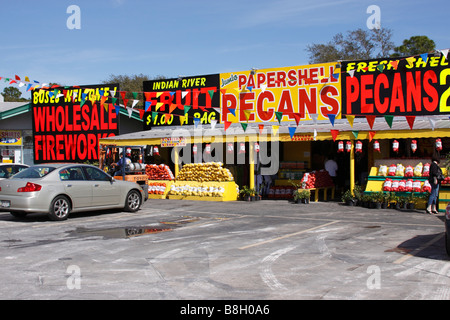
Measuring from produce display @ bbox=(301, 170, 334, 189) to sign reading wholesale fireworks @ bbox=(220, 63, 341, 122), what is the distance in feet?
7.61

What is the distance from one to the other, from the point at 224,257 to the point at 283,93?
45.3 feet

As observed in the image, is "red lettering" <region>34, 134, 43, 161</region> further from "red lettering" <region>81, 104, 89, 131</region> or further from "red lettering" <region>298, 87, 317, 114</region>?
"red lettering" <region>298, 87, 317, 114</region>

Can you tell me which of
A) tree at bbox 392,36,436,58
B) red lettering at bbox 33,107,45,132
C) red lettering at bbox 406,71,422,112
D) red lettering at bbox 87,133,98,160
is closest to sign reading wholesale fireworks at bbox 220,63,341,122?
red lettering at bbox 406,71,422,112

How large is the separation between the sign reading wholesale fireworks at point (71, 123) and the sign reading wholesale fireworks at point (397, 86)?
1206 cm

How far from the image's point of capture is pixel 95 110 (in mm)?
26297

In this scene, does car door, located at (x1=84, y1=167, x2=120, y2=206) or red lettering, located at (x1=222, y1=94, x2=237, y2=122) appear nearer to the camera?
car door, located at (x1=84, y1=167, x2=120, y2=206)

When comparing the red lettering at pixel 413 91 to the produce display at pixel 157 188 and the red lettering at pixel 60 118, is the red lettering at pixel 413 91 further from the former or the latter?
the red lettering at pixel 60 118

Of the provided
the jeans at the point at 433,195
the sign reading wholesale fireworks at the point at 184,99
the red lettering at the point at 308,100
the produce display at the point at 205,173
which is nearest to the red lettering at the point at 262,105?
the red lettering at the point at 308,100

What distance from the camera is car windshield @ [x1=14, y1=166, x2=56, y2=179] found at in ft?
42.5

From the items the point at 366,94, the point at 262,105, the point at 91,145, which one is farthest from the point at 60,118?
the point at 366,94

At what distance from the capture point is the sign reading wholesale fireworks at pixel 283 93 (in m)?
20.2

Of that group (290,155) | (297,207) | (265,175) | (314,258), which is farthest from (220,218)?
(290,155)

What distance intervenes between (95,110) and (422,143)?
16.0 metres
